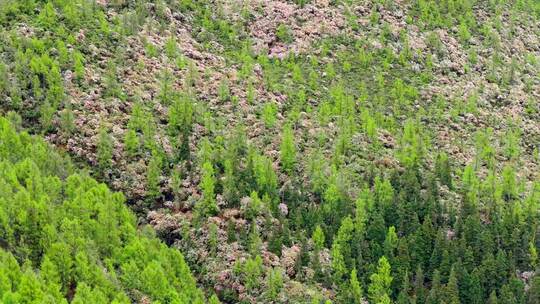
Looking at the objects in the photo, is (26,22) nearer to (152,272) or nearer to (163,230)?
(163,230)

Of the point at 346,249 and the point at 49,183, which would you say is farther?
the point at 346,249

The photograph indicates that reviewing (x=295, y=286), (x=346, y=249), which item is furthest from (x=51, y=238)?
(x=346, y=249)

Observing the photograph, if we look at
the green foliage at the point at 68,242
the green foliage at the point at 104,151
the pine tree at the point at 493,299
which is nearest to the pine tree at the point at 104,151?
the green foliage at the point at 104,151

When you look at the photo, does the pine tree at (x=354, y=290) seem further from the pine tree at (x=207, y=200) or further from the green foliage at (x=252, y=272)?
the pine tree at (x=207, y=200)

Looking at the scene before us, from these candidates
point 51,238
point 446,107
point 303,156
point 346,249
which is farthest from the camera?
point 446,107

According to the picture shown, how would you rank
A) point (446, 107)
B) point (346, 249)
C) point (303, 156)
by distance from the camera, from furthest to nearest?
point (446, 107) → point (303, 156) → point (346, 249)

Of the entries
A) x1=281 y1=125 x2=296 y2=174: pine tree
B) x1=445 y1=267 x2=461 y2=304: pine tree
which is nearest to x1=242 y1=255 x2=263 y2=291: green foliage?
x1=281 y1=125 x2=296 y2=174: pine tree

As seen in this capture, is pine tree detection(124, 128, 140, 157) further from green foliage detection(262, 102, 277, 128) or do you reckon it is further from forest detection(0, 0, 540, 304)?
green foliage detection(262, 102, 277, 128)
